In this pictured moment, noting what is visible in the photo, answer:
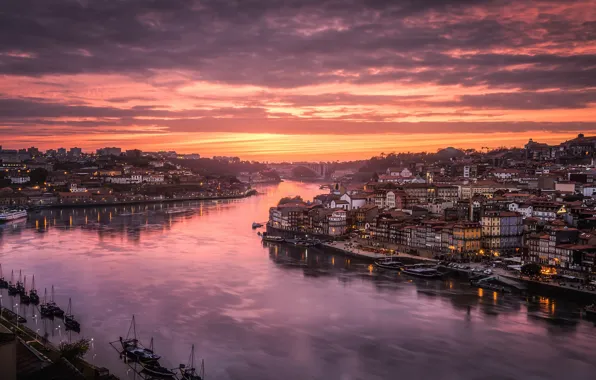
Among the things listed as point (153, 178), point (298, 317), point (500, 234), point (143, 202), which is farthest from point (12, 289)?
A: point (153, 178)

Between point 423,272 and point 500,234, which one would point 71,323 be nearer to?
point 423,272

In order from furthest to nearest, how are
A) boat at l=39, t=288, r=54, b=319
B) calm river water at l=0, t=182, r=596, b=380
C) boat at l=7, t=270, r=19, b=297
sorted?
boat at l=7, t=270, r=19, b=297 < boat at l=39, t=288, r=54, b=319 < calm river water at l=0, t=182, r=596, b=380

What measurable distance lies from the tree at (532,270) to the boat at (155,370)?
6589 millimetres

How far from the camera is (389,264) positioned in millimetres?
11656

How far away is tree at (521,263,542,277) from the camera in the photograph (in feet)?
31.8

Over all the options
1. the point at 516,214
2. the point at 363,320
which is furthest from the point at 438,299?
the point at 516,214

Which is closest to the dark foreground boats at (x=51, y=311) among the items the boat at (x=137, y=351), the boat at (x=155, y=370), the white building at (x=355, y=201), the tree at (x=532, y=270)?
the boat at (x=137, y=351)

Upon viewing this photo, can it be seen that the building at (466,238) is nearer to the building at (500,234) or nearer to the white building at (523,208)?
the building at (500,234)

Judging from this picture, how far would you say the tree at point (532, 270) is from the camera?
382 inches

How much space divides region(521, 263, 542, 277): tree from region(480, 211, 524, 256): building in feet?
7.07

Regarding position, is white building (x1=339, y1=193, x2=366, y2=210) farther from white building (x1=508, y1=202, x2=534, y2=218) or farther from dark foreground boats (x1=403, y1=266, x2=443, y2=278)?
dark foreground boats (x1=403, y1=266, x2=443, y2=278)

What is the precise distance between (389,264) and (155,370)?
6.64m

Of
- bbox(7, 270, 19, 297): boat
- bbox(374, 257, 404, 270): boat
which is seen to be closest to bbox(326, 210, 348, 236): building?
bbox(374, 257, 404, 270): boat

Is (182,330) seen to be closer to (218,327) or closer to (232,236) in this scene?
(218,327)
